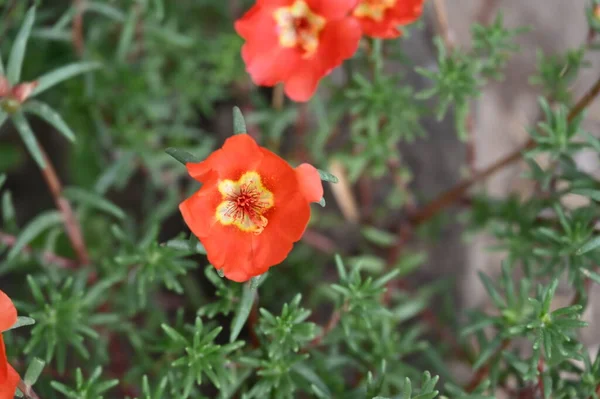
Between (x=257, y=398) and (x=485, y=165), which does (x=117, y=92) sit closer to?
(x=257, y=398)

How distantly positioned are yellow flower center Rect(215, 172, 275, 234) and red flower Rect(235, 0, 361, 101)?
17.2 inches

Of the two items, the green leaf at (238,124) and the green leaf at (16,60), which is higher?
the green leaf at (16,60)

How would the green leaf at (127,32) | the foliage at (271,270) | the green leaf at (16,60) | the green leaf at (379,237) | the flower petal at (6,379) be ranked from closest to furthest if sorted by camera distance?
the flower petal at (6,379) < the foliage at (271,270) < the green leaf at (16,60) < the green leaf at (127,32) < the green leaf at (379,237)

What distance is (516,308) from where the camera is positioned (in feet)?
8.89

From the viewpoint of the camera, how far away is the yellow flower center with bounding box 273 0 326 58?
2645 millimetres

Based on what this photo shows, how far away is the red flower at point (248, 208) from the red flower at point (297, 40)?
48 cm

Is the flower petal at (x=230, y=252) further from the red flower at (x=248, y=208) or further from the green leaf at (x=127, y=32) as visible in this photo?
the green leaf at (x=127, y=32)

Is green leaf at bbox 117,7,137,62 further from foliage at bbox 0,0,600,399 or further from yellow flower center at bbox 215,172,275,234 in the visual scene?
yellow flower center at bbox 215,172,275,234

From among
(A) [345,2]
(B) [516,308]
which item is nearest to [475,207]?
(B) [516,308]

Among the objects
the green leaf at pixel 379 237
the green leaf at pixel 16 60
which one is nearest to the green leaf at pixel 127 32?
the green leaf at pixel 16 60

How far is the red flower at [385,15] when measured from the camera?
97.2 inches

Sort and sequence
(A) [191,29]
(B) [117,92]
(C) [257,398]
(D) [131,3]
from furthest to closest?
(A) [191,29] < (B) [117,92] < (D) [131,3] < (C) [257,398]

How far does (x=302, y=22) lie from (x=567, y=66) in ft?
4.56

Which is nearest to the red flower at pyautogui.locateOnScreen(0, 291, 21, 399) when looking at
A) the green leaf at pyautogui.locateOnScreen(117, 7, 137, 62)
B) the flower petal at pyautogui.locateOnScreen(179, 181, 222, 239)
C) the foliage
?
the foliage
